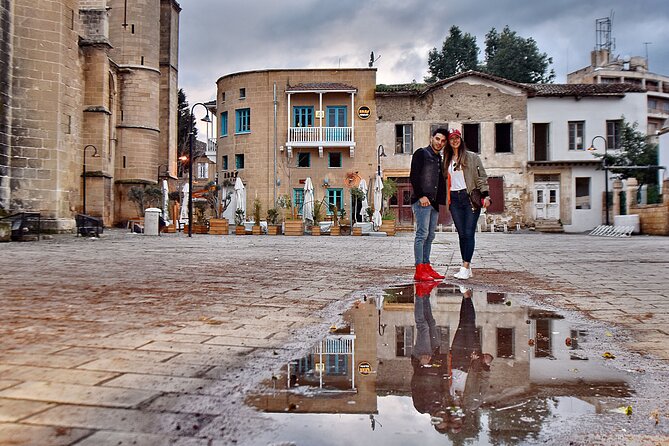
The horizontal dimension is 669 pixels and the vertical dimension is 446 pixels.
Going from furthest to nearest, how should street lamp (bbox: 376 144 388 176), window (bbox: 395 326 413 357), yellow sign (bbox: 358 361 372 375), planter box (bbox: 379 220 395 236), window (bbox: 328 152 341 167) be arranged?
1. window (bbox: 328 152 341 167)
2. street lamp (bbox: 376 144 388 176)
3. planter box (bbox: 379 220 395 236)
4. window (bbox: 395 326 413 357)
5. yellow sign (bbox: 358 361 372 375)

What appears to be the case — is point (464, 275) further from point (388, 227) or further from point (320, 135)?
point (320, 135)

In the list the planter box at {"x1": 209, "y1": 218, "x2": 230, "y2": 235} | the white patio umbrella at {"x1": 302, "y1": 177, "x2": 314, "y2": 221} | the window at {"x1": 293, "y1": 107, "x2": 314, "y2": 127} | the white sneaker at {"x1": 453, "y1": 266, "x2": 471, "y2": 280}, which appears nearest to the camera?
the white sneaker at {"x1": 453, "y1": 266, "x2": 471, "y2": 280}

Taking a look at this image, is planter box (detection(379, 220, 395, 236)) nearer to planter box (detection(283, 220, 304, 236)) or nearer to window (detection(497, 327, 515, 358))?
planter box (detection(283, 220, 304, 236))

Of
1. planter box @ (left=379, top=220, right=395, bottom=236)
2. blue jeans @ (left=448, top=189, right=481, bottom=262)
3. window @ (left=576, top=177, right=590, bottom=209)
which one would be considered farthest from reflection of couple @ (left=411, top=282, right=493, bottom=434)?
window @ (left=576, top=177, right=590, bottom=209)

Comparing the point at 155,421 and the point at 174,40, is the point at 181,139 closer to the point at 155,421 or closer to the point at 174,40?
the point at 174,40

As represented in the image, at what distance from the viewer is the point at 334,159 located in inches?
1307

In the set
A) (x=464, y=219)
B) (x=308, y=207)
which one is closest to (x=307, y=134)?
(x=308, y=207)

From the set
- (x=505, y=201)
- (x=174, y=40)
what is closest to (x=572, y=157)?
(x=505, y=201)

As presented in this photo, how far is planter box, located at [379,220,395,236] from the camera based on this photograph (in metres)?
25.3

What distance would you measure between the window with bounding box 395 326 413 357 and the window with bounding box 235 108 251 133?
31.1 meters

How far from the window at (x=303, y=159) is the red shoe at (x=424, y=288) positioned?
27397mm

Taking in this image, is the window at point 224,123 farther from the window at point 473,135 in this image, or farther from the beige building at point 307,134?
the window at point 473,135

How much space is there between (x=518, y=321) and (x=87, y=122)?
87.7 ft

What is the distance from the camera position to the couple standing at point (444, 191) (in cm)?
648
